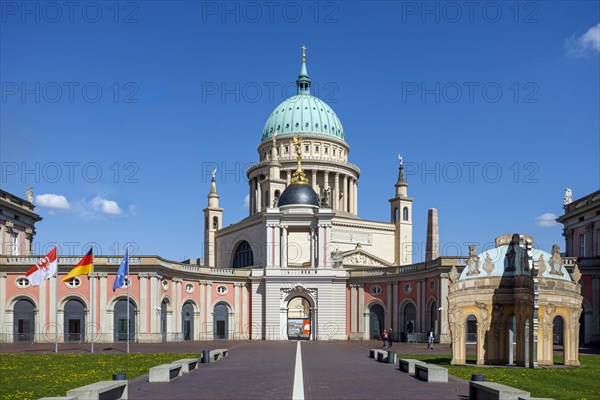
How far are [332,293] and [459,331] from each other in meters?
44.9

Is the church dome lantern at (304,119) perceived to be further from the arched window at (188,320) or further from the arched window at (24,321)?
the arched window at (24,321)

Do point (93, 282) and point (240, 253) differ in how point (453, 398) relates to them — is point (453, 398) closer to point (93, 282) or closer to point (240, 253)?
point (93, 282)

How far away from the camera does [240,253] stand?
107 metres

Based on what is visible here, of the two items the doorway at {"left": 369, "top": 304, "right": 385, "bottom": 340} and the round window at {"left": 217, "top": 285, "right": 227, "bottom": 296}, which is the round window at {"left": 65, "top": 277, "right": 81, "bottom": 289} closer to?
the round window at {"left": 217, "top": 285, "right": 227, "bottom": 296}

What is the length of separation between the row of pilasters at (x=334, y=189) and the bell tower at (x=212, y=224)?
18.8 feet

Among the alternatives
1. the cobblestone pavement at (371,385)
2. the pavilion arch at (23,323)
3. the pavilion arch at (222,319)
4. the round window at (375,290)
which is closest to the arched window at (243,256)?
the pavilion arch at (222,319)

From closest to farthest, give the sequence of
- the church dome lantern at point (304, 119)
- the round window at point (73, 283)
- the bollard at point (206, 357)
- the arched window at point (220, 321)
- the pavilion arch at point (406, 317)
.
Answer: the bollard at point (206, 357), the round window at point (73, 283), the pavilion arch at point (406, 317), the arched window at point (220, 321), the church dome lantern at point (304, 119)

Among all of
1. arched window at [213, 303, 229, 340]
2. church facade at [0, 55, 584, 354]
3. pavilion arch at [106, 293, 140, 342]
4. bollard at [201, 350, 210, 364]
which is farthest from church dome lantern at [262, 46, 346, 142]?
bollard at [201, 350, 210, 364]

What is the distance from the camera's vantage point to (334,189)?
385ft

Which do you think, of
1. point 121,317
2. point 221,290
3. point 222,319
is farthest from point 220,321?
point 121,317

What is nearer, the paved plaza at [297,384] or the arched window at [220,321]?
the paved plaza at [297,384]

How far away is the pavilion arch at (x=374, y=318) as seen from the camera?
8200 cm

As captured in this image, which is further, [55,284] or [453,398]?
[55,284]

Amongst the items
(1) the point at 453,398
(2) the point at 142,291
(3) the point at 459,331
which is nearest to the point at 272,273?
(2) the point at 142,291
